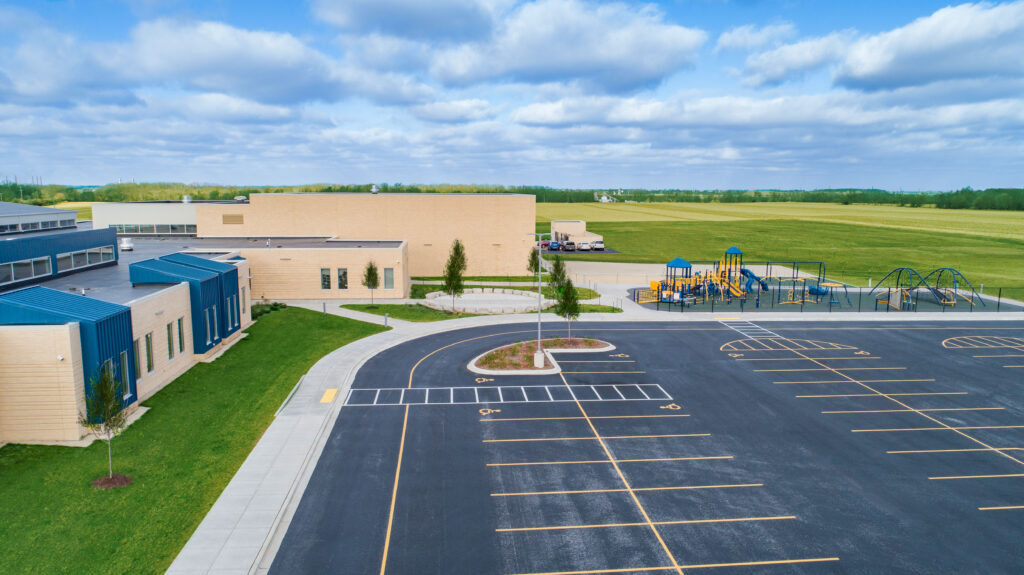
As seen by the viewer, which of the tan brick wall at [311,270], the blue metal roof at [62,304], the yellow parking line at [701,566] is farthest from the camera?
the tan brick wall at [311,270]

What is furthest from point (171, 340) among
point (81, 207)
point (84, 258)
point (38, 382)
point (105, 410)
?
point (81, 207)

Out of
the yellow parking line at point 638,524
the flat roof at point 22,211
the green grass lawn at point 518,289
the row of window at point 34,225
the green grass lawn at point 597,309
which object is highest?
the flat roof at point 22,211

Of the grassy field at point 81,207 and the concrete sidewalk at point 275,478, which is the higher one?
the grassy field at point 81,207

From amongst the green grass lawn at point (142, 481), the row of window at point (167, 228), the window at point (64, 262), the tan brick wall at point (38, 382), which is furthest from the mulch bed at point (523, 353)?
the row of window at point (167, 228)

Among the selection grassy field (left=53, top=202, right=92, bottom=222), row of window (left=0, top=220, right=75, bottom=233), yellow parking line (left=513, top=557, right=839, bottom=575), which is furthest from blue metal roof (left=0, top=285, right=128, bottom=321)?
grassy field (left=53, top=202, right=92, bottom=222)

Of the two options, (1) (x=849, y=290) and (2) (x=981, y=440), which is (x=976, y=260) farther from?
(2) (x=981, y=440)

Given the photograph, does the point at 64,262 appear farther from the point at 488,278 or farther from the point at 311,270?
the point at 488,278

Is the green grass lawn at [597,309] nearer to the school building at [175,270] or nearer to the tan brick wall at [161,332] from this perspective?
the school building at [175,270]

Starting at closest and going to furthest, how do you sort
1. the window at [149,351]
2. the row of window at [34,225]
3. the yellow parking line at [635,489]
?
the yellow parking line at [635,489], the window at [149,351], the row of window at [34,225]
